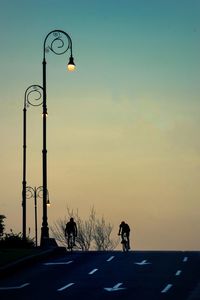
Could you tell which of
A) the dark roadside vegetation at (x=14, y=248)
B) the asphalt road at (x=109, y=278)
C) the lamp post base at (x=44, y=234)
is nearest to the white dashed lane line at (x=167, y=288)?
the asphalt road at (x=109, y=278)

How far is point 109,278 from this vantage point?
28.8 meters

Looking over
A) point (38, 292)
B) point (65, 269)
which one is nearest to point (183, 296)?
point (38, 292)

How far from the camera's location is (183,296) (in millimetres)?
24312

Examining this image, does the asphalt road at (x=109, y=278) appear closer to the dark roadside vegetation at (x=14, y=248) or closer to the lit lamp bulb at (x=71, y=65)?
the dark roadside vegetation at (x=14, y=248)

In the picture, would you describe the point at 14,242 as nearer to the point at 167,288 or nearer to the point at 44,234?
the point at 44,234

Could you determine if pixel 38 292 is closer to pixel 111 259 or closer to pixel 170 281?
pixel 170 281

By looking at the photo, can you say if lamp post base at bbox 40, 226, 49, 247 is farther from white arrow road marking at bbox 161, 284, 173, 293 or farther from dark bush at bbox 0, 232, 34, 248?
white arrow road marking at bbox 161, 284, 173, 293

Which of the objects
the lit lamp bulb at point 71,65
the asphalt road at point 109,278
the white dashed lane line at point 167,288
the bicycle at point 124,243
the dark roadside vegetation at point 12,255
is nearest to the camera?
the asphalt road at point 109,278

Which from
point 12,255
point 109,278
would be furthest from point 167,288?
point 12,255

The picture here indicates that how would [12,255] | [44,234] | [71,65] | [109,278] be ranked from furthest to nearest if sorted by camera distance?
[44,234] < [71,65] < [12,255] < [109,278]

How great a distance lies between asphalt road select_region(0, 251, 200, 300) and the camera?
2479 cm

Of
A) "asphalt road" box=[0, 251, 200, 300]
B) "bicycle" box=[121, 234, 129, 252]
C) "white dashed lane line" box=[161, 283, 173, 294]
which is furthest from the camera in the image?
"bicycle" box=[121, 234, 129, 252]

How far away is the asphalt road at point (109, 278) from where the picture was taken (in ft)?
81.3

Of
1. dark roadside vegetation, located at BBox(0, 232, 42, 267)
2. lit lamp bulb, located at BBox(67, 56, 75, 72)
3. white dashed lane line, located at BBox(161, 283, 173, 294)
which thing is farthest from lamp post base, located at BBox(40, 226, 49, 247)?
white dashed lane line, located at BBox(161, 283, 173, 294)
